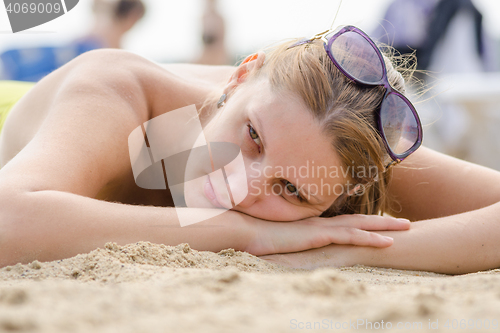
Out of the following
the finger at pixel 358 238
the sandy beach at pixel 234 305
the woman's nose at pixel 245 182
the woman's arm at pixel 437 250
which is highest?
the sandy beach at pixel 234 305

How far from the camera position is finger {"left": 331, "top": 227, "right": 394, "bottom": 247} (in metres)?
1.40

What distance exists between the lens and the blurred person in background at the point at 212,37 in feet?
17.8

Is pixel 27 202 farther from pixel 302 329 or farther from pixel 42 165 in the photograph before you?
pixel 302 329

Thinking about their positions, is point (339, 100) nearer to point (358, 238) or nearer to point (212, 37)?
point (358, 238)

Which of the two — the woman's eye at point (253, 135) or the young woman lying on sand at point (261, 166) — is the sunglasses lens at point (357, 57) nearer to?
the young woman lying on sand at point (261, 166)

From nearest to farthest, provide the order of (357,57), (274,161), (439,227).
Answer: (274,161) < (357,57) < (439,227)

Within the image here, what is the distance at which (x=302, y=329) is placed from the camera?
54 centimetres

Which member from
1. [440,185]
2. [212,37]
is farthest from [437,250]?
[212,37]

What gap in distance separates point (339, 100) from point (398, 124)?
0.80 ft

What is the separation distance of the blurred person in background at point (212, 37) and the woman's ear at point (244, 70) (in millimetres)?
4001

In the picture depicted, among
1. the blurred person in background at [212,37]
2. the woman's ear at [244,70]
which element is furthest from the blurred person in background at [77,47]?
the woman's ear at [244,70]

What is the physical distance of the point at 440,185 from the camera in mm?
1780

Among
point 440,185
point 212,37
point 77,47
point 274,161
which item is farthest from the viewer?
point 212,37

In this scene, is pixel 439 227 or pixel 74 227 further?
pixel 439 227
